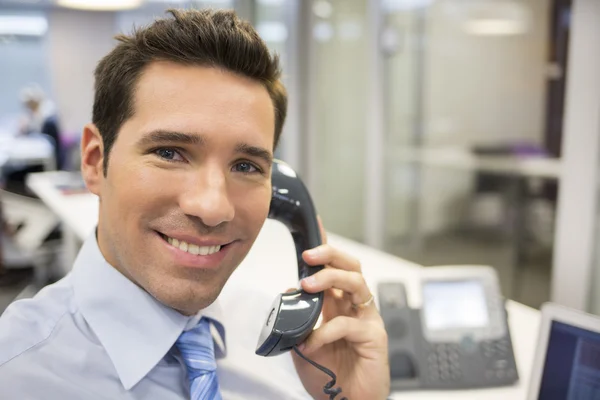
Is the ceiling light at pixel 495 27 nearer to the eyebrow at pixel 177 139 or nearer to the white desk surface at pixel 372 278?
the white desk surface at pixel 372 278

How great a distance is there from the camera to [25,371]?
0.68 metres

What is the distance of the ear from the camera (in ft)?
2.64

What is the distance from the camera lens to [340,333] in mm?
878

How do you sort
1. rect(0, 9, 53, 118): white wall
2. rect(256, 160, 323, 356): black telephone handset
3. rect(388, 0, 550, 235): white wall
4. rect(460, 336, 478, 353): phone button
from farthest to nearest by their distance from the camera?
rect(0, 9, 53, 118): white wall → rect(388, 0, 550, 235): white wall → rect(460, 336, 478, 353): phone button → rect(256, 160, 323, 356): black telephone handset

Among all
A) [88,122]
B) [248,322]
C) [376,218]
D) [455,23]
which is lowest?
[376,218]

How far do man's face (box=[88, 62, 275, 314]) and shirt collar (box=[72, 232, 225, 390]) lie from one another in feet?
0.11

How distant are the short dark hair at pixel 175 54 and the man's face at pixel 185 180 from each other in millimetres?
16

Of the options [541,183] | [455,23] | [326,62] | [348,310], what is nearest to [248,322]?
[348,310]

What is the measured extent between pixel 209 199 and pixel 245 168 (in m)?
0.09

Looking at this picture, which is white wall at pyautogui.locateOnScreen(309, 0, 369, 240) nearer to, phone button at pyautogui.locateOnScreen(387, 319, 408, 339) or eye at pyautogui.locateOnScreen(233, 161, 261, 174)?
phone button at pyautogui.locateOnScreen(387, 319, 408, 339)

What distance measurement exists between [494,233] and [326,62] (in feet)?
6.23

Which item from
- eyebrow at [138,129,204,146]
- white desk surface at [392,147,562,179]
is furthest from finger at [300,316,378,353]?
white desk surface at [392,147,562,179]

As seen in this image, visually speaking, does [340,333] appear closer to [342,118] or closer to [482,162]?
[482,162]

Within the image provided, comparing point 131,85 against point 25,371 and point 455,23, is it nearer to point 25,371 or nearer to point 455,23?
point 25,371
